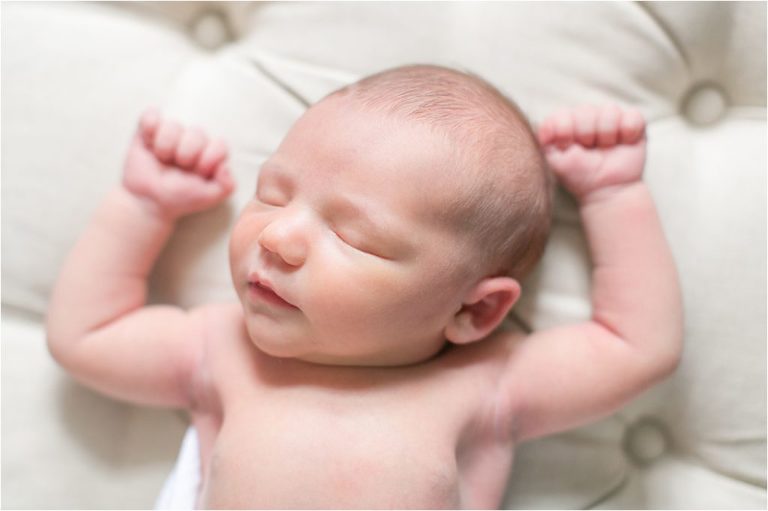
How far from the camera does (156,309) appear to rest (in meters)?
0.98

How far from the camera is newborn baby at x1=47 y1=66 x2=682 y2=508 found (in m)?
0.81

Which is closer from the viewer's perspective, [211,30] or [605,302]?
[605,302]

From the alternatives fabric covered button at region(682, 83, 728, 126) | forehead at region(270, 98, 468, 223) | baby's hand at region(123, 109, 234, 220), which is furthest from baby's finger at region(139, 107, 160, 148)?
fabric covered button at region(682, 83, 728, 126)

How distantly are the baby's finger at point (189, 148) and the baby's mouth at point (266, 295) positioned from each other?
0.75 ft

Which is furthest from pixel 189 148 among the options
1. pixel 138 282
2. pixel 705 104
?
pixel 705 104

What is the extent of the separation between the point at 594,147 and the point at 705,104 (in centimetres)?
17

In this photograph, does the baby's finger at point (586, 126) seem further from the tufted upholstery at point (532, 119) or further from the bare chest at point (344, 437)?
the bare chest at point (344, 437)

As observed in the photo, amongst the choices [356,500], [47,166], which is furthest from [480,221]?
[47,166]

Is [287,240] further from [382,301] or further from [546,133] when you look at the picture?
[546,133]

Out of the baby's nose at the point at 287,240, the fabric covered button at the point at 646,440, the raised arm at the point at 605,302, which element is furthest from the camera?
the fabric covered button at the point at 646,440

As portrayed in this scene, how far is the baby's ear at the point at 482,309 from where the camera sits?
33.9 inches

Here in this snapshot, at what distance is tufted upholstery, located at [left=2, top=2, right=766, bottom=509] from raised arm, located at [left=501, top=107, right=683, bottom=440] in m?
0.04

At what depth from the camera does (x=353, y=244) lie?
2.64ft

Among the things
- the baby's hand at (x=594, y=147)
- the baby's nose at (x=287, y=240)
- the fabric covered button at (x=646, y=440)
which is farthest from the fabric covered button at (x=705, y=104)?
the baby's nose at (x=287, y=240)
